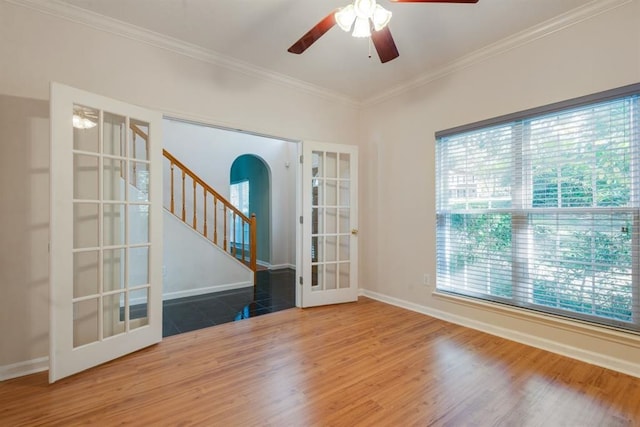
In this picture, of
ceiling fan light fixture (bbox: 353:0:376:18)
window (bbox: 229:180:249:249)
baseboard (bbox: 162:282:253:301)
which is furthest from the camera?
window (bbox: 229:180:249:249)

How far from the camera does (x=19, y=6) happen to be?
2168mm

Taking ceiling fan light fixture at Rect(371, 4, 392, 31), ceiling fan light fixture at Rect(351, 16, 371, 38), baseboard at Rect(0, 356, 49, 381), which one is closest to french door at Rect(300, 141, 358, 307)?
ceiling fan light fixture at Rect(351, 16, 371, 38)

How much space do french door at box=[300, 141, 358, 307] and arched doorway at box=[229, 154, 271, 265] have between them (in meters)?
2.99

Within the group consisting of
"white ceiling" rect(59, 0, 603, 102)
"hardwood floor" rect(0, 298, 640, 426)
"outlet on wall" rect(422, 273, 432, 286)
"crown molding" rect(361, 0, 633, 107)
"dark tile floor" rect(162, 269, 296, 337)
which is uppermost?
"white ceiling" rect(59, 0, 603, 102)

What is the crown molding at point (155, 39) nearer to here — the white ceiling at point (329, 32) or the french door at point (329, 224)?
the white ceiling at point (329, 32)

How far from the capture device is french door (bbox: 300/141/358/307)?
3.66 metres

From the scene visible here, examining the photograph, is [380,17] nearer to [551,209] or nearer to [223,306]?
[551,209]

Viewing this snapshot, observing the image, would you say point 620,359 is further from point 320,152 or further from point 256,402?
point 320,152

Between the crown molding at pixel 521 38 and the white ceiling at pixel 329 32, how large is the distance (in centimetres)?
2

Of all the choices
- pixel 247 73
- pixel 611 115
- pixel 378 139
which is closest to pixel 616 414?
pixel 611 115

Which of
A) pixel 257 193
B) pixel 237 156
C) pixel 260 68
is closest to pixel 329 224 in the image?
pixel 260 68

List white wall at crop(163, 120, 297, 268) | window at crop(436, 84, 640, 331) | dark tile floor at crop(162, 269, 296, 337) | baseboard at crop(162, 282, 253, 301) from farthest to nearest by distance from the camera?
white wall at crop(163, 120, 297, 268)
baseboard at crop(162, 282, 253, 301)
dark tile floor at crop(162, 269, 296, 337)
window at crop(436, 84, 640, 331)

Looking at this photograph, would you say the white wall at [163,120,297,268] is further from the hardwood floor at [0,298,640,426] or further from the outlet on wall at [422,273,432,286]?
the hardwood floor at [0,298,640,426]

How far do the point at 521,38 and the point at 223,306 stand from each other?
169 inches
